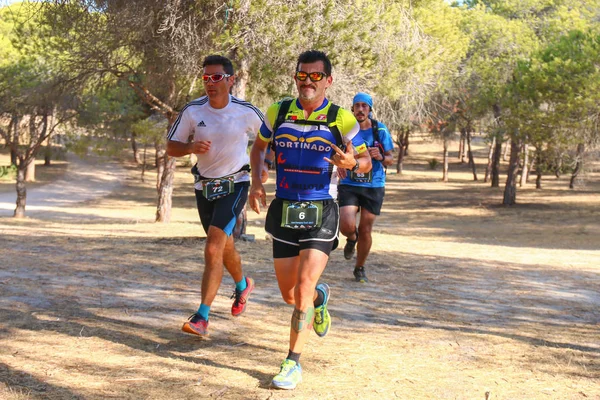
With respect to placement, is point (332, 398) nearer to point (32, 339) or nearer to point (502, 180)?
point (32, 339)

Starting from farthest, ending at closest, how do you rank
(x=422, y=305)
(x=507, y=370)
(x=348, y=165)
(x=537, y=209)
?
(x=537, y=209)
(x=422, y=305)
(x=507, y=370)
(x=348, y=165)

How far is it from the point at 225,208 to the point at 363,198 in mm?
2731

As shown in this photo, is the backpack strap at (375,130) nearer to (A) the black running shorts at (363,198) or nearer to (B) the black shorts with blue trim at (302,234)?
(A) the black running shorts at (363,198)

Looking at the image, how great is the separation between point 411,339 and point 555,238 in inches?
651

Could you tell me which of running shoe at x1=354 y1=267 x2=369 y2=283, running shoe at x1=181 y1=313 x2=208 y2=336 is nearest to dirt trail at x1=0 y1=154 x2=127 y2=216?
running shoe at x1=354 y1=267 x2=369 y2=283

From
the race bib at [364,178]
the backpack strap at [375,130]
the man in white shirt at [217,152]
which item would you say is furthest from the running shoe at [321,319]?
the backpack strap at [375,130]

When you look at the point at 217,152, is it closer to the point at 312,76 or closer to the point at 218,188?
the point at 218,188

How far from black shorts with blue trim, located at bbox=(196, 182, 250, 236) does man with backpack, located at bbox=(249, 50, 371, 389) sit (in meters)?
0.72

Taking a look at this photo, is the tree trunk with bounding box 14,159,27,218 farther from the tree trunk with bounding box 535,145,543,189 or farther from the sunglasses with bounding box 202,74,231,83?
the sunglasses with bounding box 202,74,231,83

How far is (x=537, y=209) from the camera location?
28.9 meters

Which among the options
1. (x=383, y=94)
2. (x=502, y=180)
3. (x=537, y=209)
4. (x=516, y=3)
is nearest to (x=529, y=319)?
(x=383, y=94)

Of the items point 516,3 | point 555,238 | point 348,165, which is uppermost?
point 516,3

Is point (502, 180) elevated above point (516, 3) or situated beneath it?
situated beneath

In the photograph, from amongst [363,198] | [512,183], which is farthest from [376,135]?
[512,183]
